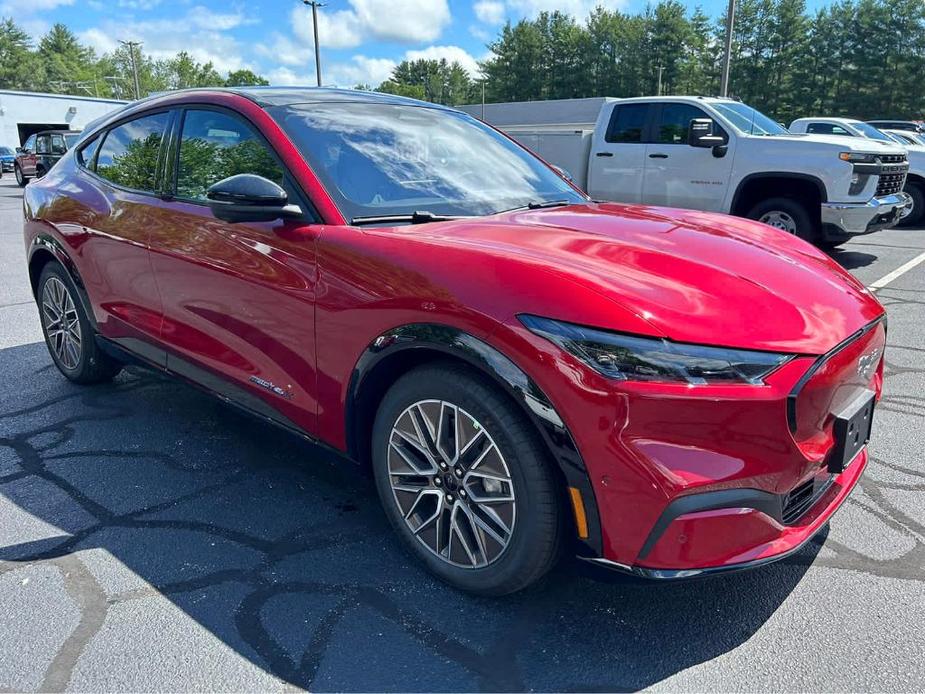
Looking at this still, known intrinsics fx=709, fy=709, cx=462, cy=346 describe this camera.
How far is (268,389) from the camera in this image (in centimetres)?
294

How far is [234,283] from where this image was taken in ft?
9.69

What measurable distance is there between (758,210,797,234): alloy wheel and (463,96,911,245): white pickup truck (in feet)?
0.04

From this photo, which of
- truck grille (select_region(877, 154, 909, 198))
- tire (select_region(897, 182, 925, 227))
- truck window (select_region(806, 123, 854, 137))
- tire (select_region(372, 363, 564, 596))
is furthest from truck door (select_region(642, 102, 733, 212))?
tire (select_region(372, 363, 564, 596))

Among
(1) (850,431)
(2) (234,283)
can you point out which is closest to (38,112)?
(2) (234,283)

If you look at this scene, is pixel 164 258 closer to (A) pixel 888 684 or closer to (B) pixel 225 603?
(B) pixel 225 603

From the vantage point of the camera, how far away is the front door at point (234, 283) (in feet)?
8.96

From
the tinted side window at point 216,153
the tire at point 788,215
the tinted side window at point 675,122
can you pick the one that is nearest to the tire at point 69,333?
the tinted side window at point 216,153

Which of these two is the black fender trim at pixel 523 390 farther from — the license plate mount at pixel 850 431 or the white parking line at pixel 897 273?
the white parking line at pixel 897 273

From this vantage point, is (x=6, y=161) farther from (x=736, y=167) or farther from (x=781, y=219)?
(x=781, y=219)

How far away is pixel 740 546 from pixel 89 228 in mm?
3653

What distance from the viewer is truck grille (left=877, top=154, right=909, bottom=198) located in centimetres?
839

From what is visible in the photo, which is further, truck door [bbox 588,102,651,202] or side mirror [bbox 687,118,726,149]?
truck door [bbox 588,102,651,202]

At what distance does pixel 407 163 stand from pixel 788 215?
6960 mm

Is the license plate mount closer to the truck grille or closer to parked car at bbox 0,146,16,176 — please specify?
the truck grille
